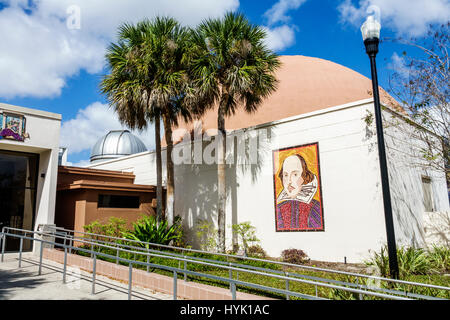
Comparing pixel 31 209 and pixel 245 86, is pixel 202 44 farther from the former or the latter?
pixel 31 209

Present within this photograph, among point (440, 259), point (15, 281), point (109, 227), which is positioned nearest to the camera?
point (15, 281)

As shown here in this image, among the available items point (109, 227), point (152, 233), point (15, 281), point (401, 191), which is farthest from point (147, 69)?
point (401, 191)

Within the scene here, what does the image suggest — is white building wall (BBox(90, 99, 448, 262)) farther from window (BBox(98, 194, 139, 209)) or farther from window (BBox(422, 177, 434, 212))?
window (BBox(98, 194, 139, 209))

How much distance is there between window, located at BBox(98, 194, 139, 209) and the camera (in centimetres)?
1605

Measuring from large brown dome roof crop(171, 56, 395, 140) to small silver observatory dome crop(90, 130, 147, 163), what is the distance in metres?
14.7

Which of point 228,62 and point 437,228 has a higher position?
point 228,62

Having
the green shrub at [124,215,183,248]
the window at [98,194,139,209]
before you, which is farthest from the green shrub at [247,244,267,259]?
the window at [98,194,139,209]

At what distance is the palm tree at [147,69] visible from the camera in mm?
13711

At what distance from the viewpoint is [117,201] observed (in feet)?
54.7

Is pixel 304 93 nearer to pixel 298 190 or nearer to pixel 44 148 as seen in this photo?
pixel 298 190

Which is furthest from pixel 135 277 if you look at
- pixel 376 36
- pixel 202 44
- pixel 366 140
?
pixel 202 44

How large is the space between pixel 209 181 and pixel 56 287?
388 inches
